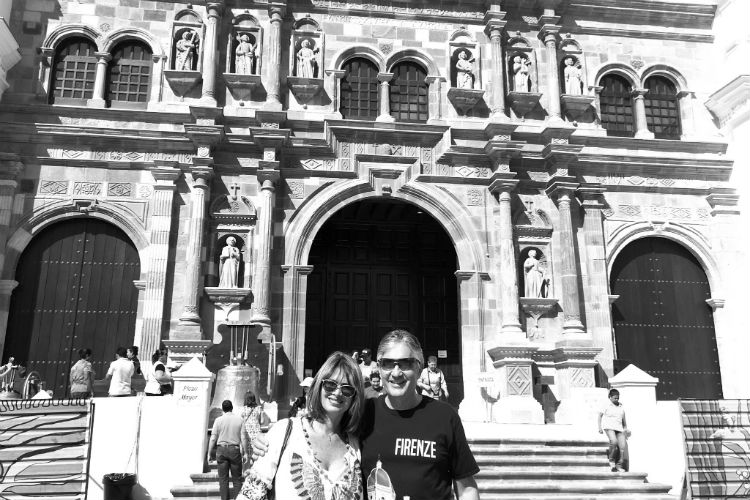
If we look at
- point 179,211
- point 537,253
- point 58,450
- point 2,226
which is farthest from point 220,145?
point 58,450

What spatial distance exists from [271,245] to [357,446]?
46.0 feet

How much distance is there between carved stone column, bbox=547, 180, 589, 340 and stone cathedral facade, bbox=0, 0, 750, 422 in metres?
0.07

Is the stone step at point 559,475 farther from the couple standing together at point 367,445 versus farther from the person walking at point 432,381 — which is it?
the couple standing together at point 367,445

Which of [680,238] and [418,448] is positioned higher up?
[680,238]

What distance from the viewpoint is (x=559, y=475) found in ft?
37.9

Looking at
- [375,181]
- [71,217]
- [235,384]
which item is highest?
[375,181]

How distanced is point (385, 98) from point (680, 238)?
948cm

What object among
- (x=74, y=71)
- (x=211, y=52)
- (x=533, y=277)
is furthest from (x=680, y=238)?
(x=74, y=71)

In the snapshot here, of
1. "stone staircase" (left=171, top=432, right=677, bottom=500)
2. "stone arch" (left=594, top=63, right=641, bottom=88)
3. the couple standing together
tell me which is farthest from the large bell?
"stone arch" (left=594, top=63, right=641, bottom=88)

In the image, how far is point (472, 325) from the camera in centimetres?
1767

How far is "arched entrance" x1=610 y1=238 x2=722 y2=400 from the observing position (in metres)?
18.6

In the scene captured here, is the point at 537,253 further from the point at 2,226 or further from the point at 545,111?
the point at 2,226

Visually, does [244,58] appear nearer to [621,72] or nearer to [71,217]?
[71,217]

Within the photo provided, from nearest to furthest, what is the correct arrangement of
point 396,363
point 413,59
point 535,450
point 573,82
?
point 396,363, point 535,450, point 413,59, point 573,82
